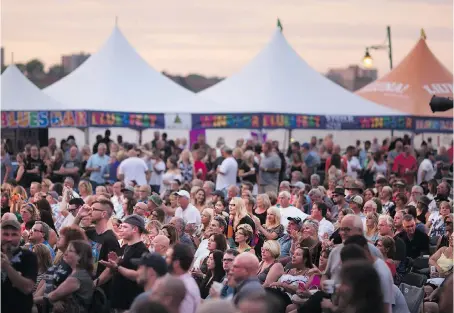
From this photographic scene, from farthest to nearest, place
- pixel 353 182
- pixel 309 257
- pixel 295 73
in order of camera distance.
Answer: pixel 295 73
pixel 353 182
pixel 309 257

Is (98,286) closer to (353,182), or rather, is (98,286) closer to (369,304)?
(369,304)

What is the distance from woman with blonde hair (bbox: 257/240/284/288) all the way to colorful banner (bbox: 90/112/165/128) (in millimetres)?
16653

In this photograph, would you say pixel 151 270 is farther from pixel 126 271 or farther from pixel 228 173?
pixel 228 173

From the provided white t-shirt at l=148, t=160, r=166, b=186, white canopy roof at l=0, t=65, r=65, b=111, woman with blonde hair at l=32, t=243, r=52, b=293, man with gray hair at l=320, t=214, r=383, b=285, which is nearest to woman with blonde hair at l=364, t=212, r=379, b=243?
man with gray hair at l=320, t=214, r=383, b=285

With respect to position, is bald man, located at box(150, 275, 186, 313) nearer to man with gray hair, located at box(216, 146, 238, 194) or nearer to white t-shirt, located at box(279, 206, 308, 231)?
white t-shirt, located at box(279, 206, 308, 231)

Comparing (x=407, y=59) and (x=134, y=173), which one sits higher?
(x=407, y=59)

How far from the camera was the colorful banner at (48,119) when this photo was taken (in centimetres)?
2783

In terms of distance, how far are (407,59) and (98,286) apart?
29.6 metres

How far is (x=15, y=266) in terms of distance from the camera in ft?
30.2

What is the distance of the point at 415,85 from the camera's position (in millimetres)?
37031

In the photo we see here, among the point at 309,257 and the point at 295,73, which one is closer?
the point at 309,257

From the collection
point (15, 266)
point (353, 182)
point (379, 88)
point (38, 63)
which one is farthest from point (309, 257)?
point (38, 63)

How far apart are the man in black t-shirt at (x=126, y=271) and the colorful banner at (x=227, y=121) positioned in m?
18.7

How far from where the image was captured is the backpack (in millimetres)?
9836
